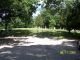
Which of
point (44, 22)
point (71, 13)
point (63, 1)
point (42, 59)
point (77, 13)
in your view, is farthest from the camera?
point (44, 22)

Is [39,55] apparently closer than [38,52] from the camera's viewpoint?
Yes

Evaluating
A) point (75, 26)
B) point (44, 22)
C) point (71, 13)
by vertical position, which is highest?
point (71, 13)

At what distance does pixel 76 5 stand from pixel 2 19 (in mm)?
14415

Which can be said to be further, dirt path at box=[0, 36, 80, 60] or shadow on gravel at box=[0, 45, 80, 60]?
dirt path at box=[0, 36, 80, 60]

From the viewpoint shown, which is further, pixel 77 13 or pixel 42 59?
pixel 77 13

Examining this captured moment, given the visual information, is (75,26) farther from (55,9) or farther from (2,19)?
(2,19)

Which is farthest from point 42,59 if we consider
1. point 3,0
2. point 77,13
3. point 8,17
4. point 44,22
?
point 44,22

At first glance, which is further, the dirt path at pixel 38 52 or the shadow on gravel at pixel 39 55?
the dirt path at pixel 38 52

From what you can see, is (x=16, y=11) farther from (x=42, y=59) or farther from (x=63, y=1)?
(x=42, y=59)

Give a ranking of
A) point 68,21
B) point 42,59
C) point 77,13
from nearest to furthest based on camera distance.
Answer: point 42,59 < point 77,13 < point 68,21

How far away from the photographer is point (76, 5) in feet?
107

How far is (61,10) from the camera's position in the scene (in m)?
41.8

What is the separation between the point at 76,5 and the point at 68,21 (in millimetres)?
5382

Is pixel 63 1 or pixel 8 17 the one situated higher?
pixel 63 1
